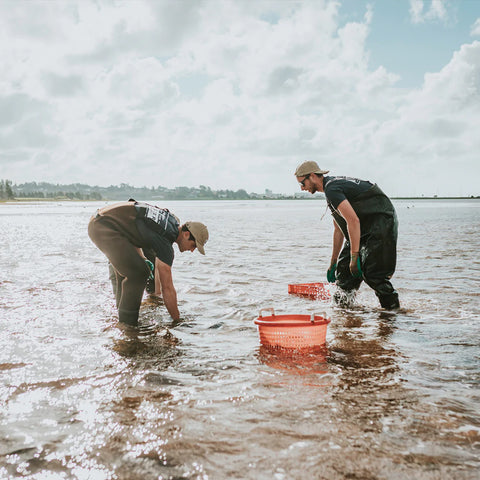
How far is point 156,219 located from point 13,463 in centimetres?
313

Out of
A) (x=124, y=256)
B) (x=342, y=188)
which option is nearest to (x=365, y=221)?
(x=342, y=188)

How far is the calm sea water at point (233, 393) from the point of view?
2.75m

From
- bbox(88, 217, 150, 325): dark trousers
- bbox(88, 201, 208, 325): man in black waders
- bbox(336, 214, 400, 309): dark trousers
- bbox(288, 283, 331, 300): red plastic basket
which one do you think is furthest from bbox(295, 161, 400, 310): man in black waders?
bbox(88, 217, 150, 325): dark trousers

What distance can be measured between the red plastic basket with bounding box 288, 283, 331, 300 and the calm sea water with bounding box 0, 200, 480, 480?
22 cm

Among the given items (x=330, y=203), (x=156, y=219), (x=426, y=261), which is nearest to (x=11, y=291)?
(x=156, y=219)

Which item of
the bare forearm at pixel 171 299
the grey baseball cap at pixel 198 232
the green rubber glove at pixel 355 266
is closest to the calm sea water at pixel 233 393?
the bare forearm at pixel 171 299

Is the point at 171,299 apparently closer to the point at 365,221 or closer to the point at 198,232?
the point at 198,232

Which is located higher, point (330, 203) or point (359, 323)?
point (330, 203)

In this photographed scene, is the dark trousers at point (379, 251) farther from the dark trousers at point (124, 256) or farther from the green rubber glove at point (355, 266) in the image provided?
the dark trousers at point (124, 256)

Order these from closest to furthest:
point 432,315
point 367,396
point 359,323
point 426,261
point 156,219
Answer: point 367,396, point 156,219, point 359,323, point 432,315, point 426,261

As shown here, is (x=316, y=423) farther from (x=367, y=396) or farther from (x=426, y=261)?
(x=426, y=261)

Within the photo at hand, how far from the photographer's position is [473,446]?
9.50 feet

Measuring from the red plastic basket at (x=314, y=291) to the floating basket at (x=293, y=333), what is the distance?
2834 mm

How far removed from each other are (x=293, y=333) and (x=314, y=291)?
322cm
